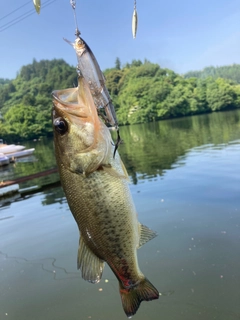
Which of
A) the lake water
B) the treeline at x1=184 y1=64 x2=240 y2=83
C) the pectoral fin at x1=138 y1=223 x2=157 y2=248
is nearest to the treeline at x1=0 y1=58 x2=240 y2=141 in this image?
the treeline at x1=184 y1=64 x2=240 y2=83

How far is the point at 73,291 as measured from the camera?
20.2ft

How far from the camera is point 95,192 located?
2119 mm

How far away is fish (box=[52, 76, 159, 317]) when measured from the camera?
1991 mm

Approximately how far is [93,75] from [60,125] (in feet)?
1.24

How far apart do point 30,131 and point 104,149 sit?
80897 millimetres

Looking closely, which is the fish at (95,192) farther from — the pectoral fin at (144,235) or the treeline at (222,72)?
the treeline at (222,72)

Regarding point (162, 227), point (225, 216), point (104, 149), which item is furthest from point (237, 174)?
point (104, 149)

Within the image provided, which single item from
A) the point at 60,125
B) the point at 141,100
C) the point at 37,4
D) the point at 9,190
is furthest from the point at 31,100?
the point at 60,125

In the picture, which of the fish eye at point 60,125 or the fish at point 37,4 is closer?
the fish eye at point 60,125

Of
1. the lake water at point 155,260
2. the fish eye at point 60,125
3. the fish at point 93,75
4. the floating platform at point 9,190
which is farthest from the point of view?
the floating platform at point 9,190

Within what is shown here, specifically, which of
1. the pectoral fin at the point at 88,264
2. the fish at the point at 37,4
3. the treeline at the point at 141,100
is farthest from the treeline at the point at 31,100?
the pectoral fin at the point at 88,264

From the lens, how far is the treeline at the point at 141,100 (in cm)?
8250

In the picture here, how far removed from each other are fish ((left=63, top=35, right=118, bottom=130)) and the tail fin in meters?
1.18

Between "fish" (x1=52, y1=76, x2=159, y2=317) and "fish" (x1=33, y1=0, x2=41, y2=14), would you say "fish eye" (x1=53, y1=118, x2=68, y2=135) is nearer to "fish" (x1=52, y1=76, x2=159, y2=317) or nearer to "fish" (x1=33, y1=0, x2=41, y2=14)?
"fish" (x1=52, y1=76, x2=159, y2=317)
